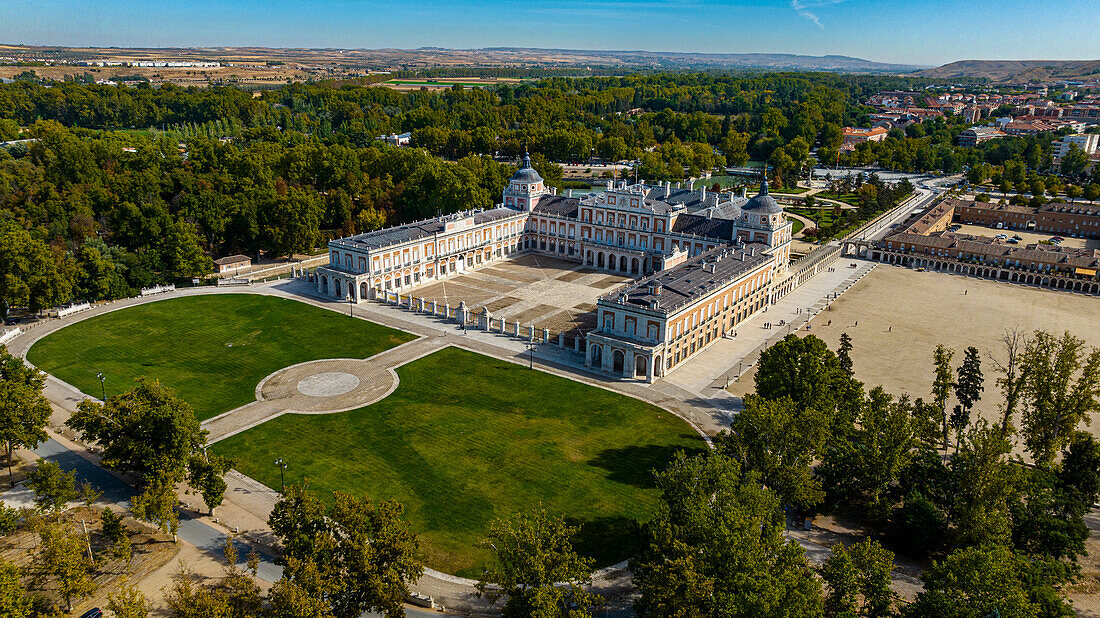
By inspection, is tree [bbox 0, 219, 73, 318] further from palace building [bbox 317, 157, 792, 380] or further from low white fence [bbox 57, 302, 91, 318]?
palace building [bbox 317, 157, 792, 380]

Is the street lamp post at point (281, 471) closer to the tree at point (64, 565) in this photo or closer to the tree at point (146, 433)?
the tree at point (146, 433)

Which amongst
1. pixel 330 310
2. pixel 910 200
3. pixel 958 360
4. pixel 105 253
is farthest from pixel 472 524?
pixel 910 200

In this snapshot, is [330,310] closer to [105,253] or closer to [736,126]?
[105,253]

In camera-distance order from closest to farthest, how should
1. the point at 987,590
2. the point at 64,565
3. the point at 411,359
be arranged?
the point at 987,590 → the point at 64,565 → the point at 411,359

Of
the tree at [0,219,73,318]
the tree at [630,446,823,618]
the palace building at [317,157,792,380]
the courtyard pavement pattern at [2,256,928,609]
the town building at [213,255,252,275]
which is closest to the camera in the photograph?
the tree at [630,446,823,618]

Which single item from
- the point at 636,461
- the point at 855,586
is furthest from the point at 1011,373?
the point at 855,586

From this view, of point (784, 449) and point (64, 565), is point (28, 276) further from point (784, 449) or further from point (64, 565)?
point (784, 449)

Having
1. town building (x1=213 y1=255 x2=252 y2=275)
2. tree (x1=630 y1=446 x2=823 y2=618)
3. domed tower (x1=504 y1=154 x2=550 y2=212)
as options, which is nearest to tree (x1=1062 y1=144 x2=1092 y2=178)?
domed tower (x1=504 y1=154 x2=550 y2=212)
